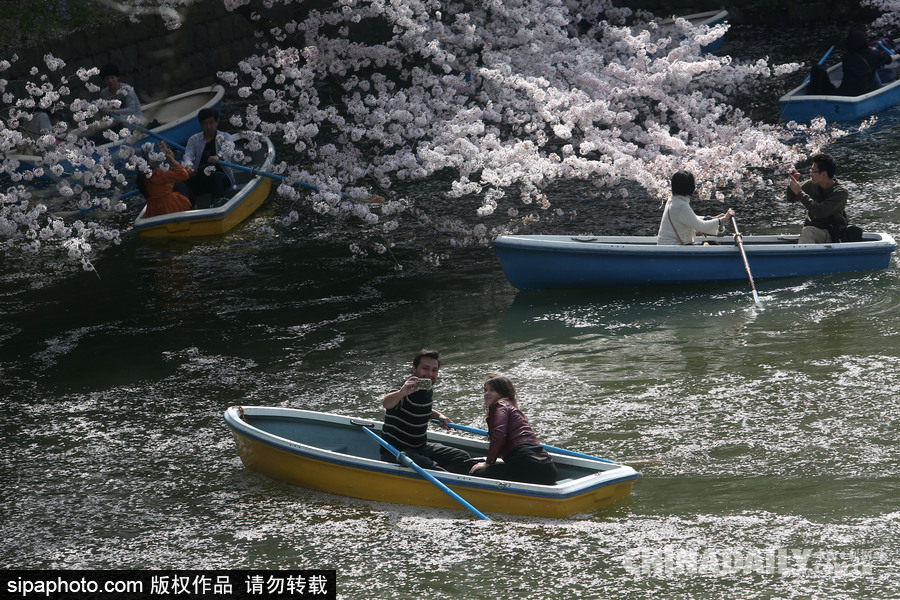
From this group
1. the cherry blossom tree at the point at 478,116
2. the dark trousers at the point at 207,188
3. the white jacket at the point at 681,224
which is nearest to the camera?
the white jacket at the point at 681,224

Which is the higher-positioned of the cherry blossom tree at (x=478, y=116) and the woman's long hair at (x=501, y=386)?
the cherry blossom tree at (x=478, y=116)

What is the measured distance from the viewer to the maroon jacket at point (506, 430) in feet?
24.6

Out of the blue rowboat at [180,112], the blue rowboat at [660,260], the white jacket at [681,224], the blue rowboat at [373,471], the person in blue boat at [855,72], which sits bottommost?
the blue rowboat at [373,471]

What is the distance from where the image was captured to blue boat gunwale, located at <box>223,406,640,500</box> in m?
7.21

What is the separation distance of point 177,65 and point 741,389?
58.8ft

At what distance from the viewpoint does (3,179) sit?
1853cm

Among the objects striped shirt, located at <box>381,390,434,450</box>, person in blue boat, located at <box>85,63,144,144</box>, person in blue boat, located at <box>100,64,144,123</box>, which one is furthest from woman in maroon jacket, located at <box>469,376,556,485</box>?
person in blue boat, located at <box>100,64,144,123</box>

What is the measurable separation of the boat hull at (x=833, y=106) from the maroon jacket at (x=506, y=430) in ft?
44.7

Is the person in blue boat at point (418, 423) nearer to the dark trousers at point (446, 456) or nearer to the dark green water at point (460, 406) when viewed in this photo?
the dark trousers at point (446, 456)

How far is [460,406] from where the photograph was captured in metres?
9.59

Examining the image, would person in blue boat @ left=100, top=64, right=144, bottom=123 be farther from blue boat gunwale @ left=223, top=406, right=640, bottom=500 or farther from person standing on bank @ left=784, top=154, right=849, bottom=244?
person standing on bank @ left=784, top=154, right=849, bottom=244

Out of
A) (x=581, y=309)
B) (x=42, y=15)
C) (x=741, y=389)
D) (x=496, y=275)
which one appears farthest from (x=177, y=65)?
(x=741, y=389)

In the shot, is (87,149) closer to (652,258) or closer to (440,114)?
(440,114)

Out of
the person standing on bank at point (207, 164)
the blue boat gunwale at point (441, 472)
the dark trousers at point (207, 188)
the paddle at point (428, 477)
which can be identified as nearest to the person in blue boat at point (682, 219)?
the blue boat gunwale at point (441, 472)
